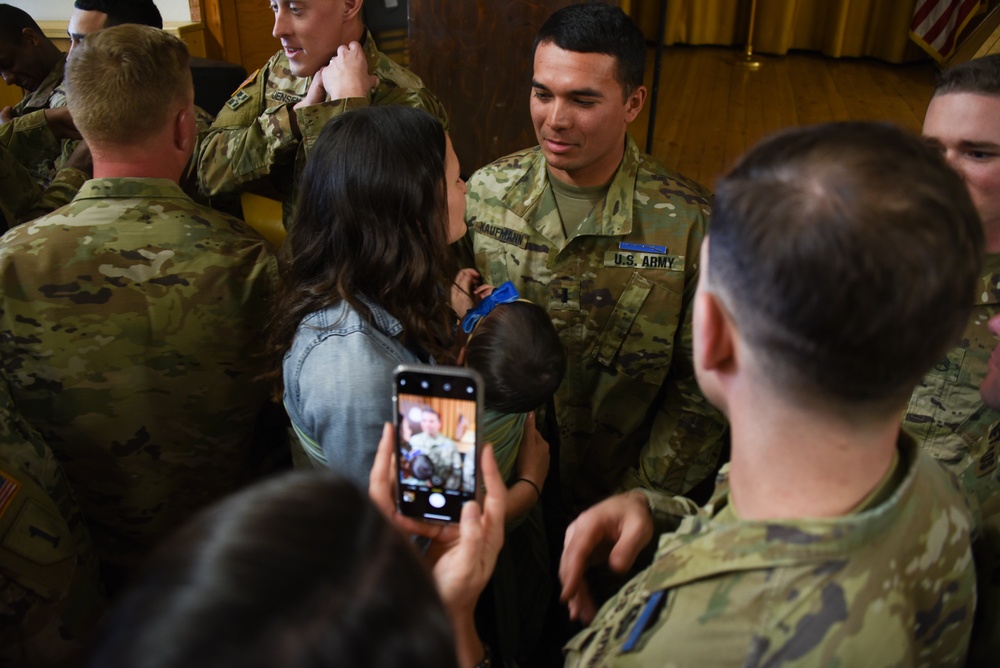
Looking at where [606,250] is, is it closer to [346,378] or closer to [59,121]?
[346,378]

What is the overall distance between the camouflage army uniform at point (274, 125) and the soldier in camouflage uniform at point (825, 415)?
53.7 inches

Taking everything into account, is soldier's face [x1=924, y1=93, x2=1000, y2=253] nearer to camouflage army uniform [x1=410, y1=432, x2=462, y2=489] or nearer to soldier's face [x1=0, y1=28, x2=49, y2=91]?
camouflage army uniform [x1=410, y1=432, x2=462, y2=489]

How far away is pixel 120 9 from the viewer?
2799 millimetres

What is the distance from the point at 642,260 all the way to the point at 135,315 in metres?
1.16

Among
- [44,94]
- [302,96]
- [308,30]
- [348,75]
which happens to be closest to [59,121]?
[44,94]

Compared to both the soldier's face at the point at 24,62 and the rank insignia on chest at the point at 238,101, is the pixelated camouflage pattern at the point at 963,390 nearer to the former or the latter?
the rank insignia on chest at the point at 238,101

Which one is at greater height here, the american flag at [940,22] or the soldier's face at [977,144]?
the american flag at [940,22]

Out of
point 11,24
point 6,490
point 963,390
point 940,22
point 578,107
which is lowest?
point 6,490

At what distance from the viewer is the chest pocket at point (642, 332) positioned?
70.2 inches

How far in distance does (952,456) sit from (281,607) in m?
1.47

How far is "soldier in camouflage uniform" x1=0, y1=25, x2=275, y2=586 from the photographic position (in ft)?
4.69

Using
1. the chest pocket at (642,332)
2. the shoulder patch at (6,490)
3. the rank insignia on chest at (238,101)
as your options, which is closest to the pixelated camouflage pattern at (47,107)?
Result: the rank insignia on chest at (238,101)

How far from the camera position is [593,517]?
1106mm

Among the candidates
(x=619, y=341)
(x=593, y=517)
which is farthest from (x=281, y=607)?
(x=619, y=341)
